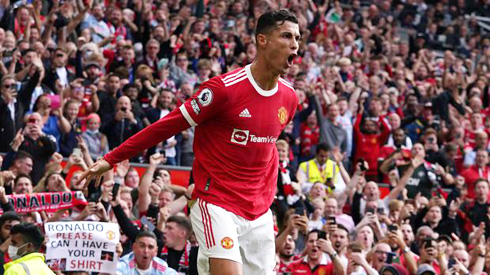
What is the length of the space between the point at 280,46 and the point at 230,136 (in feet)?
2.22

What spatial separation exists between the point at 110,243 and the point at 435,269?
4321 mm

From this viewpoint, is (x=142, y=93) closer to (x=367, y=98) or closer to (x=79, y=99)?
(x=79, y=99)

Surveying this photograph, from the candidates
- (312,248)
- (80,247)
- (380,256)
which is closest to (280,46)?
(80,247)

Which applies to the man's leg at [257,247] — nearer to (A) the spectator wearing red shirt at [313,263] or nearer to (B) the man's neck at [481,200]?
(A) the spectator wearing red shirt at [313,263]

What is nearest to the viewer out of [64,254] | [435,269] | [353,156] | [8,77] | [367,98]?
[64,254]

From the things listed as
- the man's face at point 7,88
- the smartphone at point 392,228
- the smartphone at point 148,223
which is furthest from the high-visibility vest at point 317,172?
the man's face at point 7,88

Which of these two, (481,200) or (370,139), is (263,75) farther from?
(370,139)

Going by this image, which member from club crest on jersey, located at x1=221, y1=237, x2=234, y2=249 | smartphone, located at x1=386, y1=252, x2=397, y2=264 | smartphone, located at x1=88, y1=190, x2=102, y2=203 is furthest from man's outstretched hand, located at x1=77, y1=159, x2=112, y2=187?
smartphone, located at x1=386, y1=252, x2=397, y2=264

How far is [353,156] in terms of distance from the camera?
18156 millimetres

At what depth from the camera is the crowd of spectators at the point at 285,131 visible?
1188 cm

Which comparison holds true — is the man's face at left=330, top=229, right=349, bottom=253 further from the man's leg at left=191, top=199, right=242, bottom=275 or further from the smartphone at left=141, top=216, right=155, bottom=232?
the man's leg at left=191, top=199, right=242, bottom=275

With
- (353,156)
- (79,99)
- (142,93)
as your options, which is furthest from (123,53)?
(353,156)

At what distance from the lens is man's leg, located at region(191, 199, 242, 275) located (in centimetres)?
711

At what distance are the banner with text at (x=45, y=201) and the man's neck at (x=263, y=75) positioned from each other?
3948 mm
